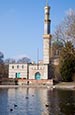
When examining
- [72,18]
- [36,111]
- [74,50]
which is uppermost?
[72,18]

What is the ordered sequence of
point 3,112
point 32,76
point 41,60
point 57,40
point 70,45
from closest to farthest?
1. point 3,112
2. point 70,45
3. point 57,40
4. point 32,76
5. point 41,60

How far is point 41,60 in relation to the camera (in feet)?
394

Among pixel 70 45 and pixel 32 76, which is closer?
pixel 70 45

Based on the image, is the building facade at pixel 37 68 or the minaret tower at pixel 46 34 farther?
the minaret tower at pixel 46 34

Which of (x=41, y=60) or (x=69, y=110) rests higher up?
(x=41, y=60)

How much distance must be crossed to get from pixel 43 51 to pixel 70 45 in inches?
2674

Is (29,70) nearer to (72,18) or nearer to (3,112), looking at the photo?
(72,18)

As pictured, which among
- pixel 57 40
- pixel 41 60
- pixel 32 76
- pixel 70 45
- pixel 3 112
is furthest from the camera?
pixel 41 60

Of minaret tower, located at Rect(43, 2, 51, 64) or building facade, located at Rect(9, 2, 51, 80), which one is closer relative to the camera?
building facade, located at Rect(9, 2, 51, 80)

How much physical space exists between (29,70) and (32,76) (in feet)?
7.64

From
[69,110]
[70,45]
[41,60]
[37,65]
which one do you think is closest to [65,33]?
[70,45]

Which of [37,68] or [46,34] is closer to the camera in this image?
[37,68]

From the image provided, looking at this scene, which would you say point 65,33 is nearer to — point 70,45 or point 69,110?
point 70,45

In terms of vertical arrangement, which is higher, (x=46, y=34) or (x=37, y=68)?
(x=46, y=34)
